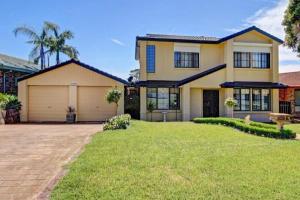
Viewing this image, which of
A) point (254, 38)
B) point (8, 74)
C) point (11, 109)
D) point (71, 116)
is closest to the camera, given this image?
point (11, 109)

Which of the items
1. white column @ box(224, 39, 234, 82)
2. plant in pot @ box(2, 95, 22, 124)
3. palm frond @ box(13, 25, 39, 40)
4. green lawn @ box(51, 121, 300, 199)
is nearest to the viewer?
green lawn @ box(51, 121, 300, 199)

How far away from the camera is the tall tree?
2228 cm

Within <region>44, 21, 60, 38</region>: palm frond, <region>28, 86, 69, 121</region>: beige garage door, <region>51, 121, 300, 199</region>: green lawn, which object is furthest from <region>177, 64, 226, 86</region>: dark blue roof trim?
<region>44, 21, 60, 38</region>: palm frond

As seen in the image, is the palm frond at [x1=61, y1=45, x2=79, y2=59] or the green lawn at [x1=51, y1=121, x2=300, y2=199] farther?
the palm frond at [x1=61, y1=45, x2=79, y2=59]

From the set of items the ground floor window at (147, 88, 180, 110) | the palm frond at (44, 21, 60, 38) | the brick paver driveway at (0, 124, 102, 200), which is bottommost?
the brick paver driveway at (0, 124, 102, 200)

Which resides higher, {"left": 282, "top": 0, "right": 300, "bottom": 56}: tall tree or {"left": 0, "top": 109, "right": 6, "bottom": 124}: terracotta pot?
{"left": 282, "top": 0, "right": 300, "bottom": 56}: tall tree

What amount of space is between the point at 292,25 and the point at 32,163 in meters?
21.6

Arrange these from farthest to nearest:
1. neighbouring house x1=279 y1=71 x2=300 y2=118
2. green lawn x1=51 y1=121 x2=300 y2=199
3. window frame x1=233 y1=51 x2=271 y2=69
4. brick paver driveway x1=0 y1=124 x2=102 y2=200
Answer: neighbouring house x1=279 y1=71 x2=300 y2=118
window frame x1=233 y1=51 x2=271 y2=69
brick paver driveway x1=0 y1=124 x2=102 y2=200
green lawn x1=51 y1=121 x2=300 y2=199

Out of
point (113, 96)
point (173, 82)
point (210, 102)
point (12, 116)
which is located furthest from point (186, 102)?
point (12, 116)

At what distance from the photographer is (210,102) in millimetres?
25094

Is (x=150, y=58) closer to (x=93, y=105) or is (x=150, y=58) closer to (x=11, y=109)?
(x=93, y=105)

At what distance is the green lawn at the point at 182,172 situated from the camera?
5660mm

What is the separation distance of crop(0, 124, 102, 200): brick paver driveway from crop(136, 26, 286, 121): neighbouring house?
12222 mm

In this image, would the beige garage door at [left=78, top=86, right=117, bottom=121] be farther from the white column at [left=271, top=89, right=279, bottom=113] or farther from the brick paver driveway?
the white column at [left=271, top=89, right=279, bottom=113]
